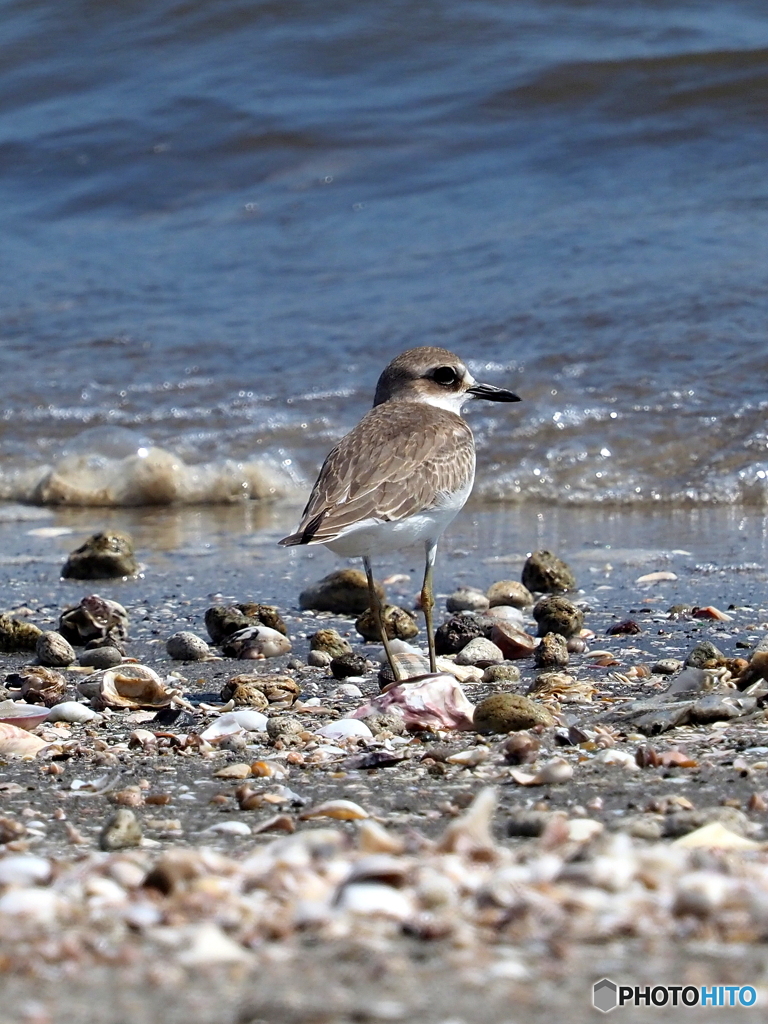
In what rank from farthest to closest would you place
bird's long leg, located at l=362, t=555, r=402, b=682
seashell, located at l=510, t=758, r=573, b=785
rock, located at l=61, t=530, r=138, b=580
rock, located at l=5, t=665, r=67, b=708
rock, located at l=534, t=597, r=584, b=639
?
rock, located at l=61, t=530, r=138, b=580 → rock, located at l=534, t=597, r=584, b=639 → bird's long leg, located at l=362, t=555, r=402, b=682 → rock, located at l=5, t=665, r=67, b=708 → seashell, located at l=510, t=758, r=573, b=785

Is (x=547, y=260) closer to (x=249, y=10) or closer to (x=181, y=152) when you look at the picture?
(x=181, y=152)

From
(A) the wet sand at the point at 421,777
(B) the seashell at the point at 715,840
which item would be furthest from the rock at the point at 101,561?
(B) the seashell at the point at 715,840

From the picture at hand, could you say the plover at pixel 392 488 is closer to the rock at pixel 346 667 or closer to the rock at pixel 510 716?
the rock at pixel 346 667

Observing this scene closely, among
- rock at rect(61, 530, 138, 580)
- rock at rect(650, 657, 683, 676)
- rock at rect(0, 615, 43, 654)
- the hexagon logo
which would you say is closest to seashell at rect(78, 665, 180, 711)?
rock at rect(0, 615, 43, 654)

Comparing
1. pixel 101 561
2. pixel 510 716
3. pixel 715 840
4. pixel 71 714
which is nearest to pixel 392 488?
pixel 510 716

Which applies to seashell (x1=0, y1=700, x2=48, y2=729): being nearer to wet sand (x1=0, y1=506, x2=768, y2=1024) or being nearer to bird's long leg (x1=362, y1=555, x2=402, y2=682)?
wet sand (x1=0, y1=506, x2=768, y2=1024)

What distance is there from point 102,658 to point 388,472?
1184 mm

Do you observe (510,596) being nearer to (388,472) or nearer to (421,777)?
(388,472)

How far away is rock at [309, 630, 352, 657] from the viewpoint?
4.73 metres

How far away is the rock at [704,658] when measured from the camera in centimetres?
416

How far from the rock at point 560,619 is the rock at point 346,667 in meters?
0.73

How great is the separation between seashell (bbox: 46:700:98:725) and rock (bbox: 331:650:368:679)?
883 millimetres

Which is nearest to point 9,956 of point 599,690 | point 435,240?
point 599,690

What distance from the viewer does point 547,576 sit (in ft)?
18.5
